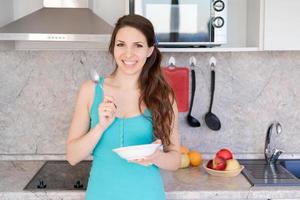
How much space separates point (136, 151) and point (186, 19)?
0.83 metres

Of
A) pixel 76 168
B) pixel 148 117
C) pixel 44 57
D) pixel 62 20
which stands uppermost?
pixel 62 20

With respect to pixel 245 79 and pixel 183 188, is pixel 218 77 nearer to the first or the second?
pixel 245 79

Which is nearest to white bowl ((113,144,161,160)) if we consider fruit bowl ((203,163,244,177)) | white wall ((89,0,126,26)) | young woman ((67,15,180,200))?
young woman ((67,15,180,200))

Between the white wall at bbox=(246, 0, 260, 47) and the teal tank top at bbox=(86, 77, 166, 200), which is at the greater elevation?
the white wall at bbox=(246, 0, 260, 47)

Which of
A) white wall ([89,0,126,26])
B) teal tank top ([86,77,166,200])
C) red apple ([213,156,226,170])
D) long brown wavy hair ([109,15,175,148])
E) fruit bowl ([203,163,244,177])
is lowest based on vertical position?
fruit bowl ([203,163,244,177])

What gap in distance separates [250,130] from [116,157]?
1129 millimetres

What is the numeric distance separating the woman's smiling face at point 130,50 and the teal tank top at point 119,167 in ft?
0.52

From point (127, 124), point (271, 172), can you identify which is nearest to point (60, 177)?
point (127, 124)

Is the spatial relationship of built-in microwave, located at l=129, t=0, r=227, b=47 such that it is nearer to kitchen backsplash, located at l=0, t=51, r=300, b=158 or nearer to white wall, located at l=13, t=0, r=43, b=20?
kitchen backsplash, located at l=0, t=51, r=300, b=158

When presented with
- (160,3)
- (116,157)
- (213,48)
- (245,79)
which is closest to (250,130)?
(245,79)

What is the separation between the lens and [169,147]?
5.18ft

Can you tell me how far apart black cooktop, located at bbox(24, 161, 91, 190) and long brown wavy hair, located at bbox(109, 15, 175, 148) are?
55 centimetres

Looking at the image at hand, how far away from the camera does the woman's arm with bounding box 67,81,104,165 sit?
56.6 inches

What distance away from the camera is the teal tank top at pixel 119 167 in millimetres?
1477
